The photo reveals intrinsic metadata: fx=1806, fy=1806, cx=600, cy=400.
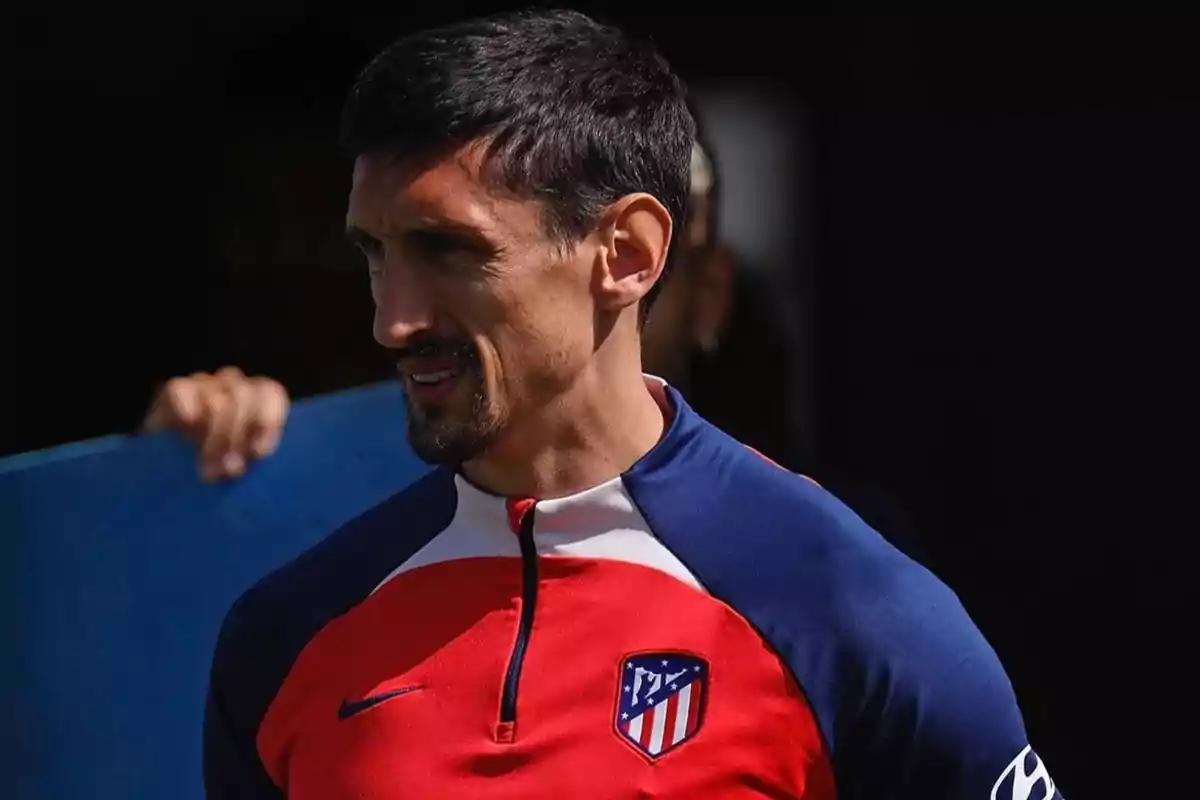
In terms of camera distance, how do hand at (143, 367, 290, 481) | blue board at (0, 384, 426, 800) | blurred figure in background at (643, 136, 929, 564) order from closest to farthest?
blue board at (0, 384, 426, 800) < hand at (143, 367, 290, 481) < blurred figure in background at (643, 136, 929, 564)

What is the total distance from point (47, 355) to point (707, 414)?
66.5 inches

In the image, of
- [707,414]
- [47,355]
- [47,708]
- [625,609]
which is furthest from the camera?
[47,355]

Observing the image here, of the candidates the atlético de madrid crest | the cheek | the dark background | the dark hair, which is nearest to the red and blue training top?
the atlético de madrid crest

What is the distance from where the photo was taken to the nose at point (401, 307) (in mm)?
1577

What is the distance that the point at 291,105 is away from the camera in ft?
12.4

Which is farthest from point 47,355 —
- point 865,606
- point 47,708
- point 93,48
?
point 865,606

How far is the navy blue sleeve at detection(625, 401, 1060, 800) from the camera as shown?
4.99 feet

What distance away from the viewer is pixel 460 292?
1.58 m

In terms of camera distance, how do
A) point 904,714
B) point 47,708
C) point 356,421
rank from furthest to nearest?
point 356,421, point 47,708, point 904,714

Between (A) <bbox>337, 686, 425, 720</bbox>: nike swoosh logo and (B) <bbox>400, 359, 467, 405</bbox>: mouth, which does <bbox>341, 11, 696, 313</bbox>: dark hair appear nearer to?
(B) <bbox>400, 359, 467, 405</bbox>: mouth

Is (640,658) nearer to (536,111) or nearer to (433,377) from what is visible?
(433,377)

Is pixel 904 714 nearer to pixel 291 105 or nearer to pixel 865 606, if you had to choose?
pixel 865 606

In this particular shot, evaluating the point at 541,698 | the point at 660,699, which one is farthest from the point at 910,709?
the point at 541,698

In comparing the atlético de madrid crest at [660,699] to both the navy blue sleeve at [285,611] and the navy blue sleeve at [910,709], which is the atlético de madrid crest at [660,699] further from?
the navy blue sleeve at [285,611]
